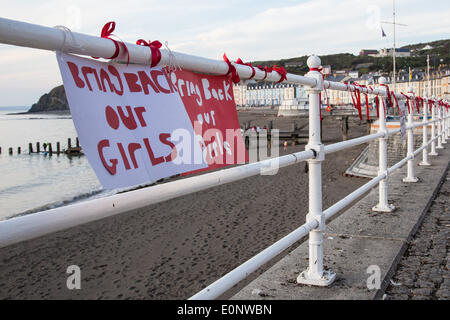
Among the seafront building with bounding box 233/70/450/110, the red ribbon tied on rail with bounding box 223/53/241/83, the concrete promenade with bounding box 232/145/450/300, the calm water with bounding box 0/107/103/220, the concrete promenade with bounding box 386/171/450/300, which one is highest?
the seafront building with bounding box 233/70/450/110

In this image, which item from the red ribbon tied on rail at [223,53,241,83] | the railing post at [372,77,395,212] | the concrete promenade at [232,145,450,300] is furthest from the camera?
the railing post at [372,77,395,212]

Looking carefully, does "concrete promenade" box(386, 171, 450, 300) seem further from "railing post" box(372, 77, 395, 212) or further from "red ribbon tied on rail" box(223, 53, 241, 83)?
"red ribbon tied on rail" box(223, 53, 241, 83)

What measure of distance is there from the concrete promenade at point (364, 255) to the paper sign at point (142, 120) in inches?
46.6

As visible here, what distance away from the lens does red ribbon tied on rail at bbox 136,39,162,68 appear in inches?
64.2

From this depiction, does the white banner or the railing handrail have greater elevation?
the railing handrail

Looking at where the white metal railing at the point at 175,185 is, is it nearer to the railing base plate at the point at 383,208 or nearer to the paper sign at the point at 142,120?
the paper sign at the point at 142,120

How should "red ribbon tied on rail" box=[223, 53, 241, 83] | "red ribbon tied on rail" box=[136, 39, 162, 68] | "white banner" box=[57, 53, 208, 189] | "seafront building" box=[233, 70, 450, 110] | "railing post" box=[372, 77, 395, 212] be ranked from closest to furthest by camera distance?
"white banner" box=[57, 53, 208, 189]
"red ribbon tied on rail" box=[136, 39, 162, 68]
"red ribbon tied on rail" box=[223, 53, 241, 83]
"railing post" box=[372, 77, 395, 212]
"seafront building" box=[233, 70, 450, 110]

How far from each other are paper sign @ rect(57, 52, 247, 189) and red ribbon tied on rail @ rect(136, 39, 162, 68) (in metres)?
0.07

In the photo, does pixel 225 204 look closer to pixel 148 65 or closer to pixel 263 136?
pixel 148 65

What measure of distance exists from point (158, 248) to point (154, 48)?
26.8ft

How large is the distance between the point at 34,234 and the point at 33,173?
118 feet

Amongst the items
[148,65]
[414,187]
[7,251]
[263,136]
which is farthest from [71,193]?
[263,136]

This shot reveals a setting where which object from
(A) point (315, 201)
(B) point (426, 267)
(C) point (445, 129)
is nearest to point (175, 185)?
(A) point (315, 201)

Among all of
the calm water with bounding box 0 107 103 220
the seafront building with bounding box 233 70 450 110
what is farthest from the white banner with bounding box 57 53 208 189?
the seafront building with bounding box 233 70 450 110
